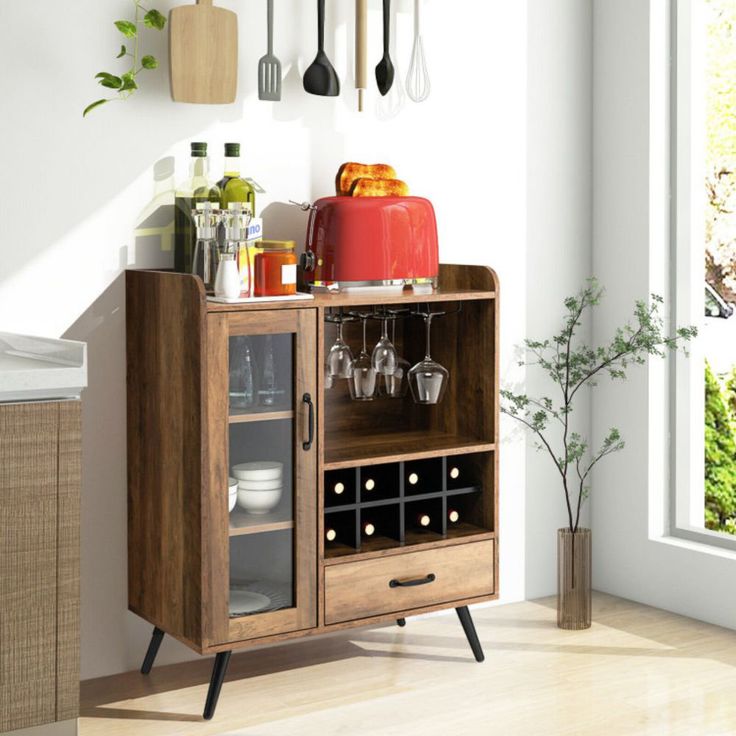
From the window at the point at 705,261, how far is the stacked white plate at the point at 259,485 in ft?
5.42

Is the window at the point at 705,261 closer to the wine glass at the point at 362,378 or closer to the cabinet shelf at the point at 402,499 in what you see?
the cabinet shelf at the point at 402,499

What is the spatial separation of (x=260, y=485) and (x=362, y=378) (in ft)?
1.56

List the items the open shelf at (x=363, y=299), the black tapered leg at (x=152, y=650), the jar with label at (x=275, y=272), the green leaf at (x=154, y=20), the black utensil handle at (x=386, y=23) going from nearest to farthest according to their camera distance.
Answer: the open shelf at (x=363, y=299), the jar with label at (x=275, y=272), the green leaf at (x=154, y=20), the black tapered leg at (x=152, y=650), the black utensil handle at (x=386, y=23)

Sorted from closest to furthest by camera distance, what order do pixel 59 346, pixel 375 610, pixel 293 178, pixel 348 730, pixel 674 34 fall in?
pixel 59 346 → pixel 348 730 → pixel 375 610 → pixel 293 178 → pixel 674 34

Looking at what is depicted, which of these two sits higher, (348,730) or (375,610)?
(375,610)

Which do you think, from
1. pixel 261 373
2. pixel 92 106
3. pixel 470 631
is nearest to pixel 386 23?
pixel 92 106

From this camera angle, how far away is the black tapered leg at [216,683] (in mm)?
3199

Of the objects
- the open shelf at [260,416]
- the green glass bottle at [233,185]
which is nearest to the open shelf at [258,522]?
the open shelf at [260,416]

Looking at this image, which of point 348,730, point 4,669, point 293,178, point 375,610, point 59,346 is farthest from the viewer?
point 293,178

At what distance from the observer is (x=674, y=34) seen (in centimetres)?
414

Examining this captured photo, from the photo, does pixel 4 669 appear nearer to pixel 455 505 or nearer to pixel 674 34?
pixel 455 505

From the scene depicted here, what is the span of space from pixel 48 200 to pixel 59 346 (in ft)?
1.84

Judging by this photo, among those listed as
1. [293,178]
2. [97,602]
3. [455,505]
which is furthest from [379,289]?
[97,602]

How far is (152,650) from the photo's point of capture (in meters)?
3.47
